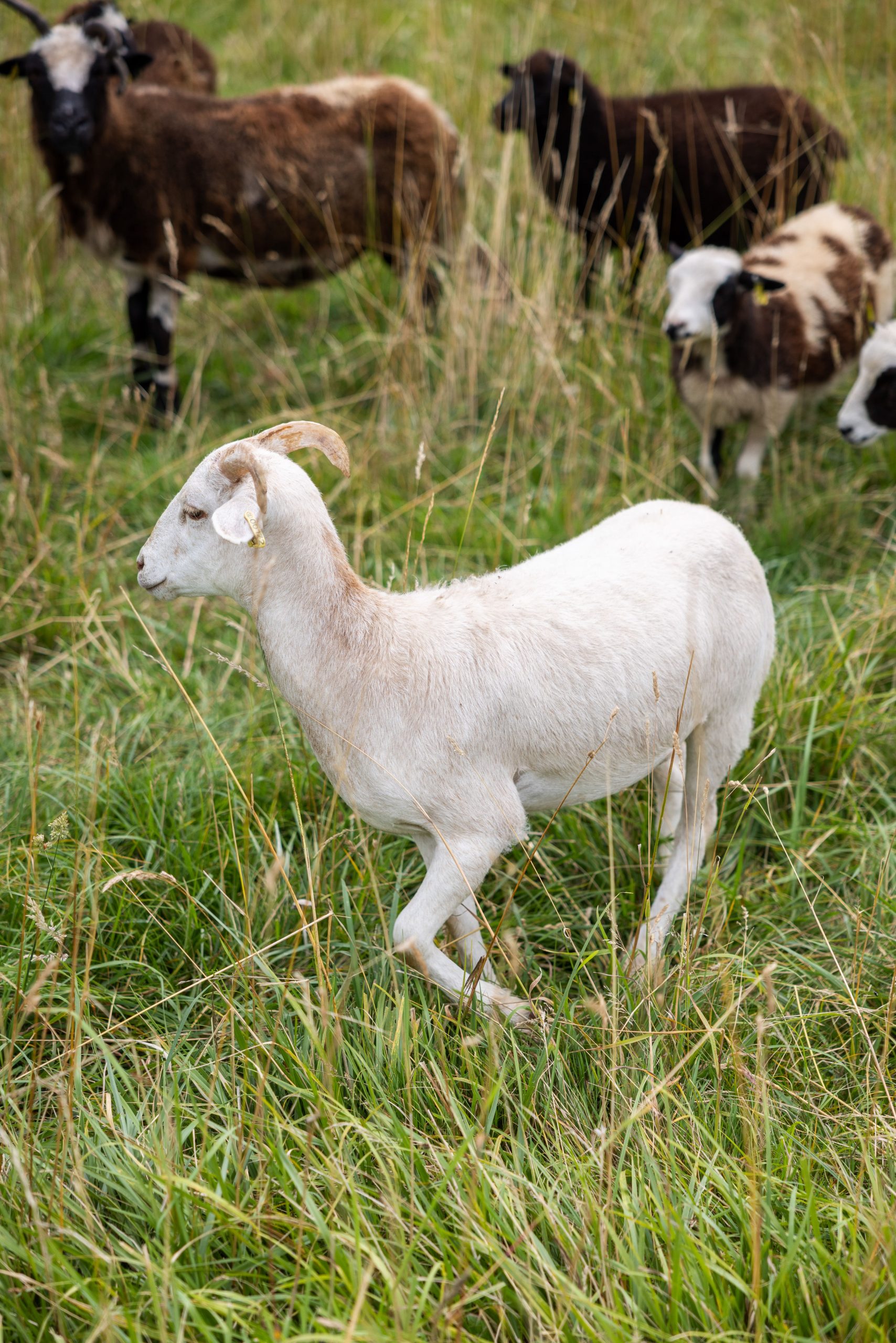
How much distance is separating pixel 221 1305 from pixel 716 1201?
0.93 meters

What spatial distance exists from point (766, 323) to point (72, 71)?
138 inches

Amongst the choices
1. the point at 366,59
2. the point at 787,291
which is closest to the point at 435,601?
the point at 787,291

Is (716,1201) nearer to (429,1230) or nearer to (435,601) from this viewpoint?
(429,1230)

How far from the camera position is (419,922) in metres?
2.53

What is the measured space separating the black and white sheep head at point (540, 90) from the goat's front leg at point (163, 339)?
2040mm

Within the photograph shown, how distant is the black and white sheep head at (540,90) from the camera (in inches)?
240

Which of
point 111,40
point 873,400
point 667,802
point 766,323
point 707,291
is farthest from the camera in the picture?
point 111,40

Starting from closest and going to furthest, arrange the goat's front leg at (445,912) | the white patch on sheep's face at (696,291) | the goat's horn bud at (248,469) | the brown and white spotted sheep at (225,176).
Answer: the goat's horn bud at (248,469) → the goat's front leg at (445,912) → the white patch on sheep's face at (696,291) → the brown and white spotted sheep at (225,176)

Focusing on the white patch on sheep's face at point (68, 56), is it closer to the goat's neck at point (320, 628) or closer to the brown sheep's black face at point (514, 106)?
the brown sheep's black face at point (514, 106)

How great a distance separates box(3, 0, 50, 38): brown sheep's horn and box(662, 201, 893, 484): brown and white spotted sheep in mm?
3330

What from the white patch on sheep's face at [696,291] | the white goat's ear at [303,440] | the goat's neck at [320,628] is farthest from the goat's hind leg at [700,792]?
the white patch on sheep's face at [696,291]

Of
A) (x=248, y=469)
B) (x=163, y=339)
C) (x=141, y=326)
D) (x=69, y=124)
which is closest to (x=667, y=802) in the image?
(x=248, y=469)

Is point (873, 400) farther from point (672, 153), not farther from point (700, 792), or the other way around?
point (672, 153)

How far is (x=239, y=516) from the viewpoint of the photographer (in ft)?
7.46
